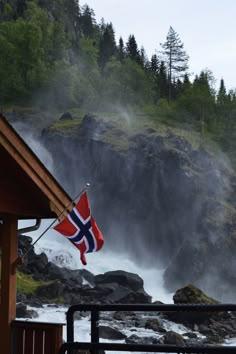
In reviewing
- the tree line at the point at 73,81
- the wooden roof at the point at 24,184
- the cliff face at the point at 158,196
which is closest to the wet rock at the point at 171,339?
the wooden roof at the point at 24,184

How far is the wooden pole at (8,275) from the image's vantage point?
8.76m

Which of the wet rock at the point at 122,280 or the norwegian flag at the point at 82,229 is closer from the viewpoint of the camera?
the norwegian flag at the point at 82,229


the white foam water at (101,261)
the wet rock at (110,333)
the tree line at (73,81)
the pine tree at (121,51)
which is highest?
the pine tree at (121,51)

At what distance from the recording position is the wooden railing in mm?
8180

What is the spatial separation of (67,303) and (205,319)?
6.13 metres

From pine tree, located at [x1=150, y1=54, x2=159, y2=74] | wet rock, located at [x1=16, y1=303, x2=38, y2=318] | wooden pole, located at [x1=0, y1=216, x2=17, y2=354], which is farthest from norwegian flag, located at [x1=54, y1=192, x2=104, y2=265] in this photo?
pine tree, located at [x1=150, y1=54, x2=159, y2=74]

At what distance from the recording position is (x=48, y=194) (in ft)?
30.2

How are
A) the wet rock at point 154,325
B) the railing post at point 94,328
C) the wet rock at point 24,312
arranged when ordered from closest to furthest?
1. the railing post at point 94,328
2. the wet rock at point 24,312
3. the wet rock at point 154,325

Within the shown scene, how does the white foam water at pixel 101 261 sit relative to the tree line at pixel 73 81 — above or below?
below

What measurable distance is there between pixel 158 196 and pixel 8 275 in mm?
37865

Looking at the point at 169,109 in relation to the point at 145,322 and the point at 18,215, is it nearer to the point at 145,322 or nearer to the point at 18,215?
the point at 145,322

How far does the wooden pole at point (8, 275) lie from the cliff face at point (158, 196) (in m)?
31.4

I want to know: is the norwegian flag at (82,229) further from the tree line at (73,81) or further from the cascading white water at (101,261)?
the tree line at (73,81)

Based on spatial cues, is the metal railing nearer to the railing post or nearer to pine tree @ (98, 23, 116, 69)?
the railing post
